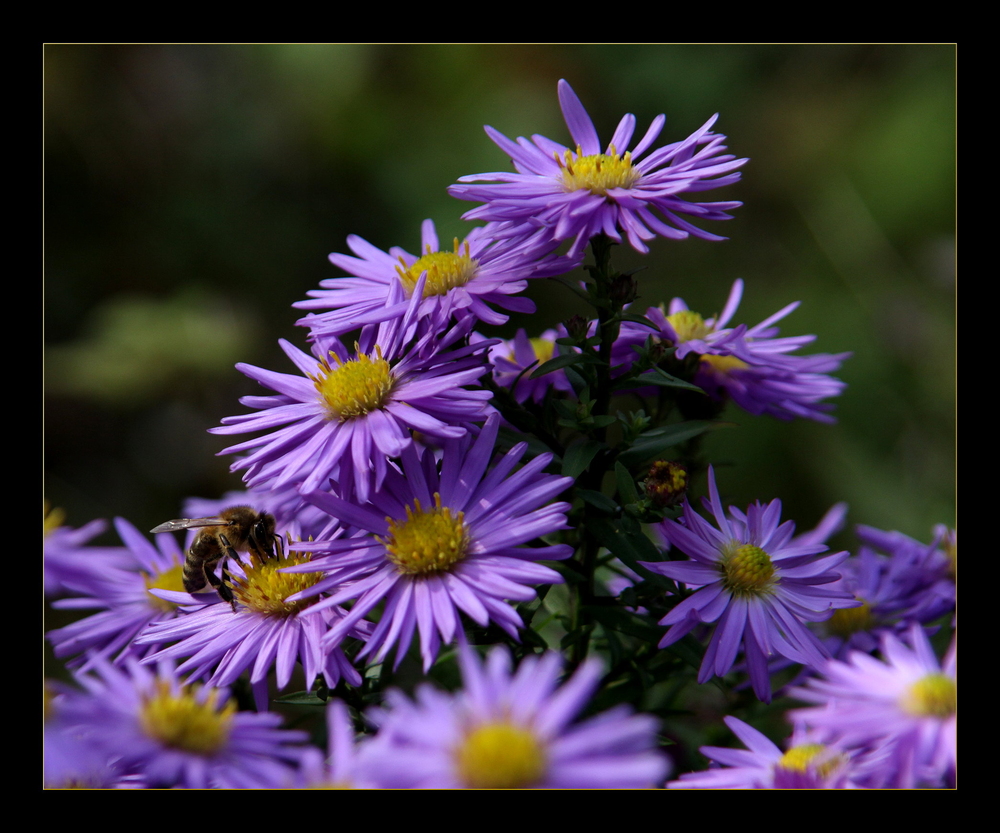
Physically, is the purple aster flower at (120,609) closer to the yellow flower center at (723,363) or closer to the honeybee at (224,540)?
the honeybee at (224,540)

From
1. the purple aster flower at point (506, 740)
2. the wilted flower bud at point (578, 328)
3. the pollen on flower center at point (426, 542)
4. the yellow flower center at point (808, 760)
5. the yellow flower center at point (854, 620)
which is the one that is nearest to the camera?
the purple aster flower at point (506, 740)

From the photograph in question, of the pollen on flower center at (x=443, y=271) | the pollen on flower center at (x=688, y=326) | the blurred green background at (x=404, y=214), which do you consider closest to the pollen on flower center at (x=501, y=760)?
the pollen on flower center at (x=443, y=271)

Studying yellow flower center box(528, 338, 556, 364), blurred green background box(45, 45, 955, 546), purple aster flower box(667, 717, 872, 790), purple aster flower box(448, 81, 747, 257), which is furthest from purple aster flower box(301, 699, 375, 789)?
blurred green background box(45, 45, 955, 546)

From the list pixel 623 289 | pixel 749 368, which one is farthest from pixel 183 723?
pixel 749 368

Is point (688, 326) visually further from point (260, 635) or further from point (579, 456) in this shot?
point (260, 635)

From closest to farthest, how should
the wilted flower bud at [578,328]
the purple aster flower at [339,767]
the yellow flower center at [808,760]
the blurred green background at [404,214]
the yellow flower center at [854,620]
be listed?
1. the purple aster flower at [339,767]
2. the yellow flower center at [808,760]
3. the wilted flower bud at [578,328]
4. the yellow flower center at [854,620]
5. the blurred green background at [404,214]
